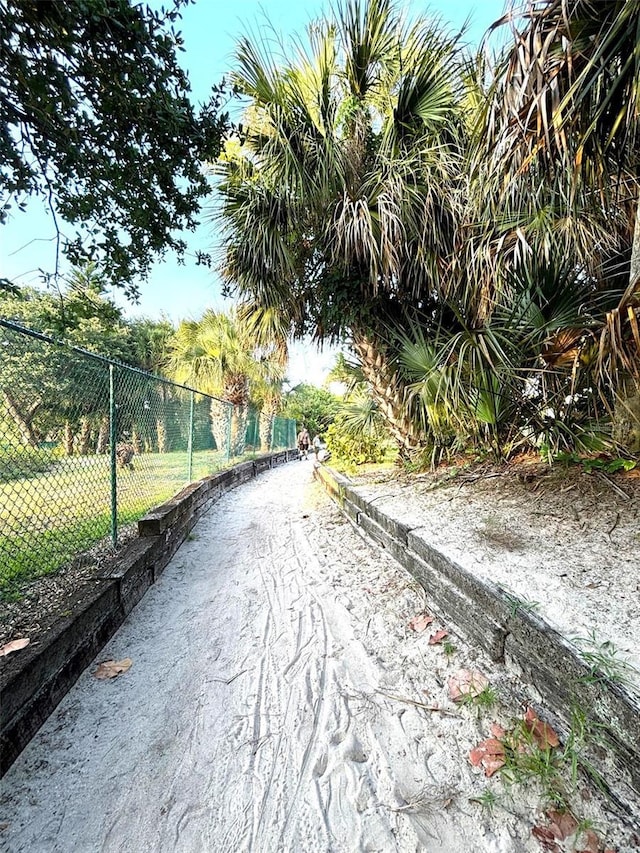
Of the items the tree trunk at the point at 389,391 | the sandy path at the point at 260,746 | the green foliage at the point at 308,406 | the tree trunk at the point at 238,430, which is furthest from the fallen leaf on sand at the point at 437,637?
the green foliage at the point at 308,406

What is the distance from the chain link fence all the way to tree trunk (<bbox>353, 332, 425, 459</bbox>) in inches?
107

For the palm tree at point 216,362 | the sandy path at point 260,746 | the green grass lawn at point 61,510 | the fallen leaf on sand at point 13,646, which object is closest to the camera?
the sandy path at point 260,746

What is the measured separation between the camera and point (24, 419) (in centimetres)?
257

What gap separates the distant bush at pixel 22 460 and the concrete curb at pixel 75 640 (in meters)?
0.78

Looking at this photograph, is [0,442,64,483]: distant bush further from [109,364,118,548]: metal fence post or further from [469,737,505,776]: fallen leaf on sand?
[469,737,505,776]: fallen leaf on sand

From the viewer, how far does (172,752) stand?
1.52 meters

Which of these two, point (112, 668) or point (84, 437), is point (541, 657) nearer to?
point (112, 668)

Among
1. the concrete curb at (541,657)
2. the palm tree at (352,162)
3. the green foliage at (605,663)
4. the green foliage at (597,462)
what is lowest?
the concrete curb at (541,657)

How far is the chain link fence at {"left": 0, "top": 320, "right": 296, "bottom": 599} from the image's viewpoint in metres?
2.31

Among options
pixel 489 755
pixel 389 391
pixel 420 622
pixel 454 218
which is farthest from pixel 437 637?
pixel 454 218

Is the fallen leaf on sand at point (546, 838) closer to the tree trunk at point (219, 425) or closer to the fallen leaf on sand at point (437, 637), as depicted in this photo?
the fallen leaf on sand at point (437, 637)

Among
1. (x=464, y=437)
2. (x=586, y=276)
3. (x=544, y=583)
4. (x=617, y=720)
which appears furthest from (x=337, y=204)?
(x=617, y=720)

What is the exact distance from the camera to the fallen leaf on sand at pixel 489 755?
1397mm

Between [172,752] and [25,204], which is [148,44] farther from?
[172,752]
